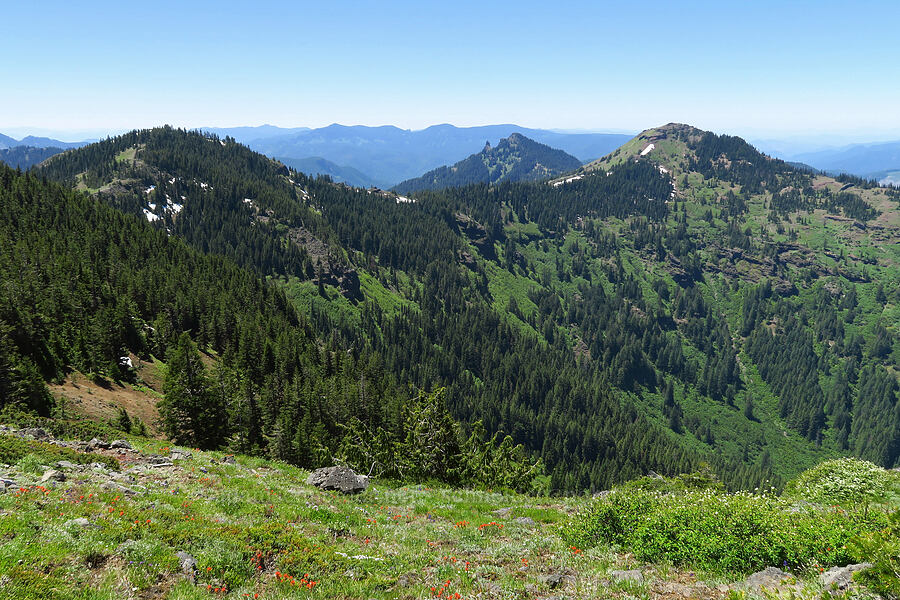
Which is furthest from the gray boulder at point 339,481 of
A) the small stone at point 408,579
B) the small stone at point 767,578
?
the small stone at point 767,578

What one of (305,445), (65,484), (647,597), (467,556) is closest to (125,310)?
(305,445)

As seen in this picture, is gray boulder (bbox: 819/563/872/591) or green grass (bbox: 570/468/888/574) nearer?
gray boulder (bbox: 819/563/872/591)

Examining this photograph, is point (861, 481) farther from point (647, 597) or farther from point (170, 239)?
point (170, 239)

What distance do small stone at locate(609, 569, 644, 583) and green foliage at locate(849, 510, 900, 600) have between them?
19.4ft

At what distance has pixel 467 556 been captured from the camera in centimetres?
1744

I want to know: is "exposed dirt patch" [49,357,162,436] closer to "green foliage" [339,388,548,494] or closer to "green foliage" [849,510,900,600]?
"green foliage" [339,388,548,494]

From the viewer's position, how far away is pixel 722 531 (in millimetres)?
15188

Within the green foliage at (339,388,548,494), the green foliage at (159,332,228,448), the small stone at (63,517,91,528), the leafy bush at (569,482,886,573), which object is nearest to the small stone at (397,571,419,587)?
the leafy bush at (569,482,886,573)

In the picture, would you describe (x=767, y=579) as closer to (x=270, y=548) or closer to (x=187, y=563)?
(x=270, y=548)

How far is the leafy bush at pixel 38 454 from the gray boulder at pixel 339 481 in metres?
11.6

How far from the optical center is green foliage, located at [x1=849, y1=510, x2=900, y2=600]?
9.82 meters

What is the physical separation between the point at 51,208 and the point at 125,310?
91871 mm

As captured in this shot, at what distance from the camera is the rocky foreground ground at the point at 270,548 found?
36.8ft

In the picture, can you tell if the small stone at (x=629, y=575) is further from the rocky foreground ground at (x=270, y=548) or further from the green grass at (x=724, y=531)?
the green grass at (x=724, y=531)
